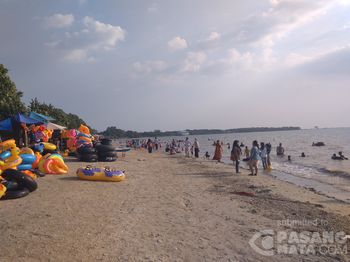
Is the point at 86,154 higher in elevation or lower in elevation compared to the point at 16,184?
higher

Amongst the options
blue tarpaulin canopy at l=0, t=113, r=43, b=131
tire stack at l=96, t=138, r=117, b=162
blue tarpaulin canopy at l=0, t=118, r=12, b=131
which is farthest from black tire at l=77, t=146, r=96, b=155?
blue tarpaulin canopy at l=0, t=118, r=12, b=131

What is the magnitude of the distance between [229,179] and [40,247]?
401 inches

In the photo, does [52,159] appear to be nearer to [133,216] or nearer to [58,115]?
[133,216]

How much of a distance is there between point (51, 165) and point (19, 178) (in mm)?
3390

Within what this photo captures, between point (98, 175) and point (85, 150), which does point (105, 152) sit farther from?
point (98, 175)

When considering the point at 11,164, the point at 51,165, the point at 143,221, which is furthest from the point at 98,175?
the point at 143,221

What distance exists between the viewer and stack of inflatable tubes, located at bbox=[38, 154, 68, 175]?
1095 cm

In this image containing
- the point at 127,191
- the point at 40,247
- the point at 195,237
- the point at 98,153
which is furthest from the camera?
the point at 98,153

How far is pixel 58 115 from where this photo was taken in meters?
40.5

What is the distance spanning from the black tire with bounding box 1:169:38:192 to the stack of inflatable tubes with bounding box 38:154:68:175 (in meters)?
2.98

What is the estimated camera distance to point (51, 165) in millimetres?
11234

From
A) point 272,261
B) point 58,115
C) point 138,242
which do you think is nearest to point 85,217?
point 138,242

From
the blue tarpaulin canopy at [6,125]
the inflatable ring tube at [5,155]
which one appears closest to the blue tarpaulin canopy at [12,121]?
the blue tarpaulin canopy at [6,125]

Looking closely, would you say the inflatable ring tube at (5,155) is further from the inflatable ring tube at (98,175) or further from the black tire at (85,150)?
the black tire at (85,150)
